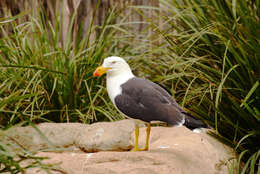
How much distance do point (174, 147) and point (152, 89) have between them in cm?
36

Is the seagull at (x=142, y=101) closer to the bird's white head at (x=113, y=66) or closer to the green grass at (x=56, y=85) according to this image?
the bird's white head at (x=113, y=66)

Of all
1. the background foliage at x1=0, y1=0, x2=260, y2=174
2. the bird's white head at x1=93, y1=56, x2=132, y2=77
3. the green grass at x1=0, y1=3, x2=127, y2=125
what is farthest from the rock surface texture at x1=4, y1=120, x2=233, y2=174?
the bird's white head at x1=93, y1=56, x2=132, y2=77

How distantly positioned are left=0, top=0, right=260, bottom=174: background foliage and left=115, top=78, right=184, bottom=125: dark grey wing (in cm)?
36

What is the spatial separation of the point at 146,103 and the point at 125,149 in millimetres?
541

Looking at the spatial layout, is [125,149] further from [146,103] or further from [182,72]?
[182,72]

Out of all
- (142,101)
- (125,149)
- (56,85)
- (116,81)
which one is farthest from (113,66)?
(56,85)

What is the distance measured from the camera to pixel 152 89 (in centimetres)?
230

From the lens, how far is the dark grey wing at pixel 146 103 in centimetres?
220

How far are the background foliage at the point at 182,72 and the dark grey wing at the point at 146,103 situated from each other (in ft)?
1.19

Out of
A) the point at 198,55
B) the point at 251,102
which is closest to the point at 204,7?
the point at 198,55

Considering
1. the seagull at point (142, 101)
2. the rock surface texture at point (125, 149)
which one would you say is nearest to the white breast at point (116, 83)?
the seagull at point (142, 101)

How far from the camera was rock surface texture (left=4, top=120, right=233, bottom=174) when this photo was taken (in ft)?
6.52

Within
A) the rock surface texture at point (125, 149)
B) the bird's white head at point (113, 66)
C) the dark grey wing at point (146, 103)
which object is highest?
the bird's white head at point (113, 66)

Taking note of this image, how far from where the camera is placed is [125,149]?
2.65 m
